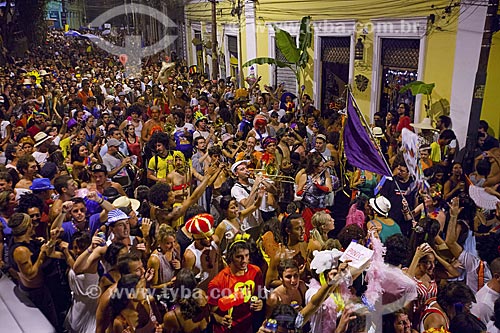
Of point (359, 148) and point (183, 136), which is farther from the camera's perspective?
point (183, 136)

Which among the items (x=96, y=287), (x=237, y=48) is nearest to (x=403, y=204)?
(x=96, y=287)

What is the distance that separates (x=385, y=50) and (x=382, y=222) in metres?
7.12

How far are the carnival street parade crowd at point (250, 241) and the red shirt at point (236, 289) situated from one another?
11 millimetres

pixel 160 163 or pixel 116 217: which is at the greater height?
pixel 116 217

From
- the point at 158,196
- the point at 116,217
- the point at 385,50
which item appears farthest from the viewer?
the point at 385,50

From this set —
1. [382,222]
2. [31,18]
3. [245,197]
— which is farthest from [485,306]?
[31,18]

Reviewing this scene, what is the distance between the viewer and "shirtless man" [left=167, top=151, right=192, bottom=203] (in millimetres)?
5699

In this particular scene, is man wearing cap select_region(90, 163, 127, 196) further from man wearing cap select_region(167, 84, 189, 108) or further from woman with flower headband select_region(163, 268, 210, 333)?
man wearing cap select_region(167, 84, 189, 108)

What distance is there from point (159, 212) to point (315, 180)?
1.79 metres

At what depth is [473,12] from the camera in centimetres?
784

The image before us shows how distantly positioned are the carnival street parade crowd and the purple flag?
0.47ft

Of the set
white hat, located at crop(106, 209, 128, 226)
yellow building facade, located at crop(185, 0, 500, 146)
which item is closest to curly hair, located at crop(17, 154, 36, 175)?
white hat, located at crop(106, 209, 128, 226)

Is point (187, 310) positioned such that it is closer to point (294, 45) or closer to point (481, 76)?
point (481, 76)

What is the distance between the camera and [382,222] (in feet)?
14.4
